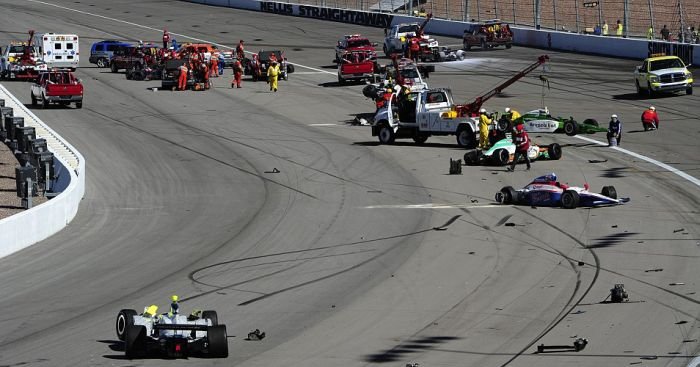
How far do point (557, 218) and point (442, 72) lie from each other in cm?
3061

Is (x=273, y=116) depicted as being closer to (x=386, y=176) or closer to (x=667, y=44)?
(x=386, y=176)

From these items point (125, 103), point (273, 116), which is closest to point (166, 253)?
point (273, 116)

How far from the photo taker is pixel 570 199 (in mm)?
31125

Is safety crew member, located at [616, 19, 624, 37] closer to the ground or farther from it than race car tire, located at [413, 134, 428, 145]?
farther from it

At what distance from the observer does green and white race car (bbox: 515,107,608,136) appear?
1672 inches

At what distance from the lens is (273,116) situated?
164 ft

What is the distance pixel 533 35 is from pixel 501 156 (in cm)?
3388

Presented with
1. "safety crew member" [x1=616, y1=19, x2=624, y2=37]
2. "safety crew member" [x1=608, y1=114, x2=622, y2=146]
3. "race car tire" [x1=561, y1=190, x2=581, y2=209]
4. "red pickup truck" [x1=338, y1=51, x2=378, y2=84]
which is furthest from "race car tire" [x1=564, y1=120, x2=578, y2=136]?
"safety crew member" [x1=616, y1=19, x2=624, y2=37]

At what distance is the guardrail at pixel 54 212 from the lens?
27359mm

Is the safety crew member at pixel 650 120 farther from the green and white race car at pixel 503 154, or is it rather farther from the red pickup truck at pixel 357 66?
the red pickup truck at pixel 357 66

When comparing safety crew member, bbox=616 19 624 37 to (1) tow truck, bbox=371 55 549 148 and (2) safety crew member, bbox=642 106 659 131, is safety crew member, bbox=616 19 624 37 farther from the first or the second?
(1) tow truck, bbox=371 55 549 148

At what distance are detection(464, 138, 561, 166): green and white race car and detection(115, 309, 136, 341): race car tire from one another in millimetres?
19859

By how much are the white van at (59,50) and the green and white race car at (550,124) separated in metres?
30.6

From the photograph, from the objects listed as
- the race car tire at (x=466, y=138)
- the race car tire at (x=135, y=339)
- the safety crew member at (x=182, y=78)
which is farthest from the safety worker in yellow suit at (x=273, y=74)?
the race car tire at (x=135, y=339)
